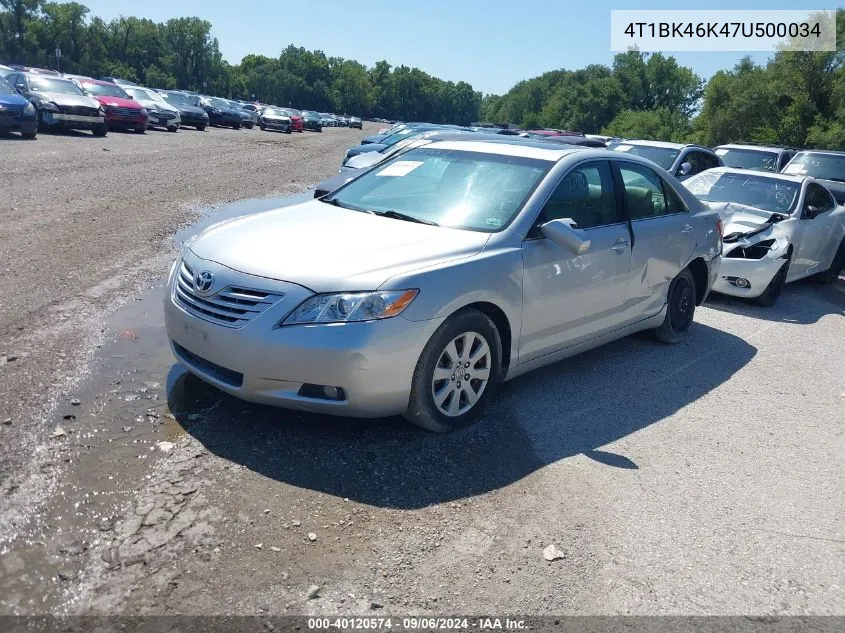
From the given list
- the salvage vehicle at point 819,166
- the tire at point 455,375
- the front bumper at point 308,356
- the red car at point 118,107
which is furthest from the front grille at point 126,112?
the tire at point 455,375

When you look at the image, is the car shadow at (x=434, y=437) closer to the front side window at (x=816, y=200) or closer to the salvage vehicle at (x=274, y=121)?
the front side window at (x=816, y=200)

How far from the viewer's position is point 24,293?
19.9 feet

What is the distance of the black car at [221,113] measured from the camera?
124ft

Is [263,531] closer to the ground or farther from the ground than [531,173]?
closer to the ground

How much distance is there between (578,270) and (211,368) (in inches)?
98.9

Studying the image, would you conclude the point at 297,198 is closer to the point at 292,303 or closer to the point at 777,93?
the point at 292,303

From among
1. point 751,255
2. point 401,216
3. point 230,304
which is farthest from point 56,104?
point 230,304

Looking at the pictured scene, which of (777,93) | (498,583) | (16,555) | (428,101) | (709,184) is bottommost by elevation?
(498,583)

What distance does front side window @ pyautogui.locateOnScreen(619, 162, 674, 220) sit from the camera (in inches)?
233

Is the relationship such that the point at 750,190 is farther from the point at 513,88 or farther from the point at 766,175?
the point at 513,88

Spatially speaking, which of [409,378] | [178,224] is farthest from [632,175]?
[178,224]

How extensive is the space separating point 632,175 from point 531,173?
1231mm

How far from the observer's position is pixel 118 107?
2442cm

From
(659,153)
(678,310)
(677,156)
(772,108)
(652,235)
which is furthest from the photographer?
(772,108)
